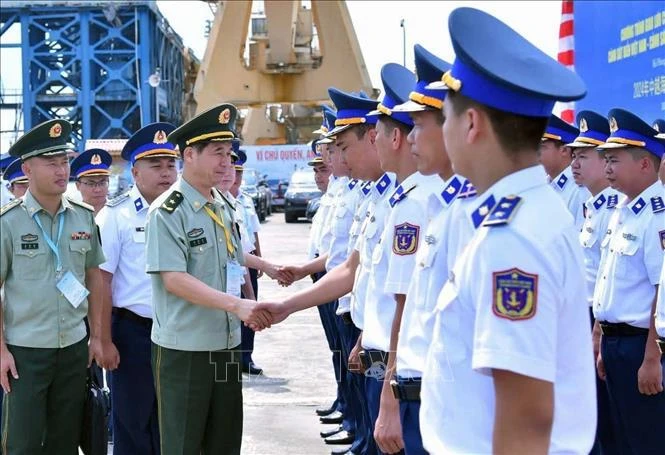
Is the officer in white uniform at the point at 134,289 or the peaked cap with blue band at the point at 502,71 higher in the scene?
the peaked cap with blue band at the point at 502,71

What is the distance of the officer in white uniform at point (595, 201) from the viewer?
14.6ft

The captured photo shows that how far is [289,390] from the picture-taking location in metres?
6.95

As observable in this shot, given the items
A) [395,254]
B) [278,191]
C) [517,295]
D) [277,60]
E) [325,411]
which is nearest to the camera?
[517,295]

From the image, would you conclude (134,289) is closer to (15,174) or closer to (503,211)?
(15,174)

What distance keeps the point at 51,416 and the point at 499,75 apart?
10.5ft

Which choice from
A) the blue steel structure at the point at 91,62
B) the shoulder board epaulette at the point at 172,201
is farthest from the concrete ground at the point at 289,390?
the blue steel structure at the point at 91,62

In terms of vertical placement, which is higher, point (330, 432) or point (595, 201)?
point (595, 201)

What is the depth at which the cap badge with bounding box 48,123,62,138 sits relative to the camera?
4.23 metres

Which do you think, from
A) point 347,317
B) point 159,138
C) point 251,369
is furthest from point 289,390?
point 159,138

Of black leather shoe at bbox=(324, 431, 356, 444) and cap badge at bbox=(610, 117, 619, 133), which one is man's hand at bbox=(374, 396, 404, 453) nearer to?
cap badge at bbox=(610, 117, 619, 133)

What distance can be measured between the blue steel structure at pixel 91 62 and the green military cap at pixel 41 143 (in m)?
40.6

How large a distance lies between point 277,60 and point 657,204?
2668 centimetres

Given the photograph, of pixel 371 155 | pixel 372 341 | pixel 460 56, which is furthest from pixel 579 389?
pixel 371 155

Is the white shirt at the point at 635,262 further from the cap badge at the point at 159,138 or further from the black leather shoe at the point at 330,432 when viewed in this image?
the cap badge at the point at 159,138
